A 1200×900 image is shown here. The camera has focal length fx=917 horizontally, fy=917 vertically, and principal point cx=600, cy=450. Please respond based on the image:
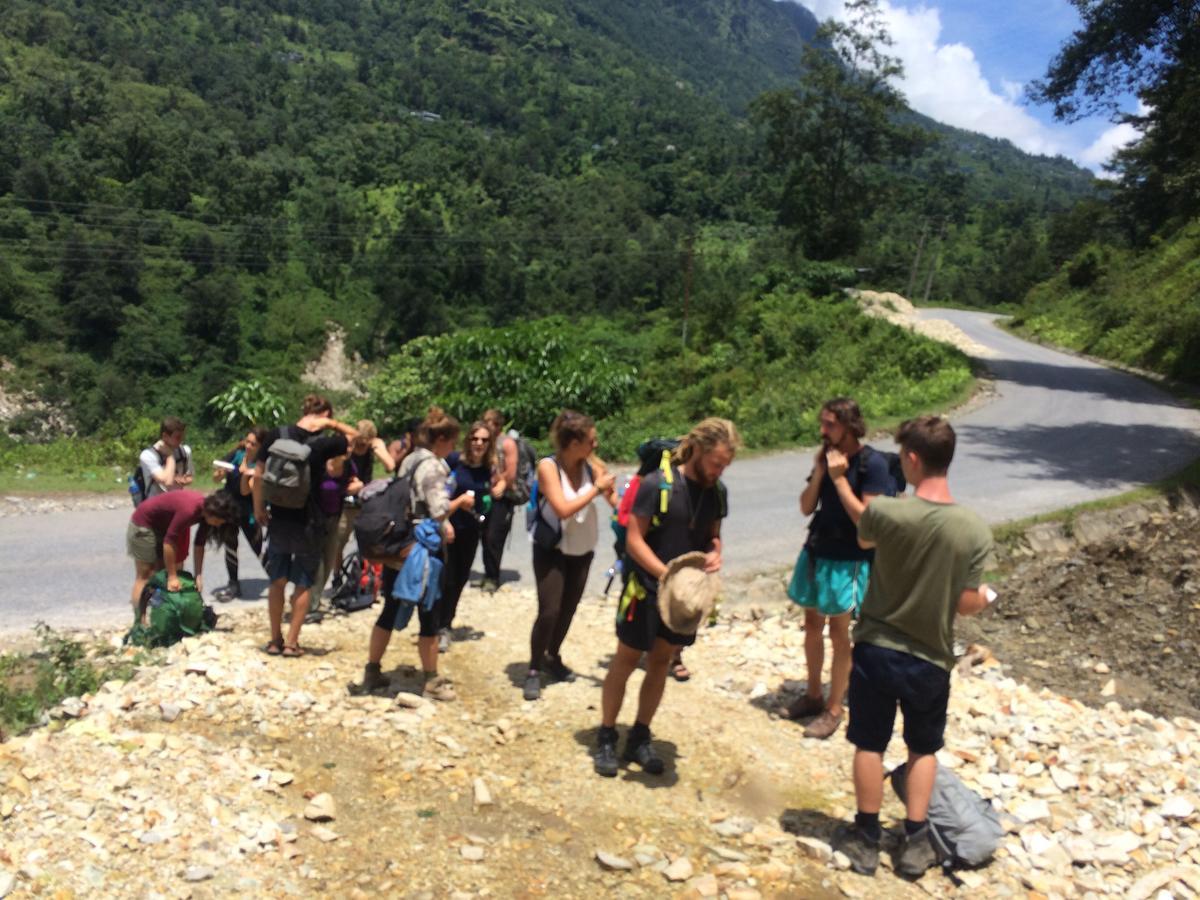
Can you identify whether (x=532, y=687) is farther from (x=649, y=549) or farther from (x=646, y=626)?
(x=649, y=549)

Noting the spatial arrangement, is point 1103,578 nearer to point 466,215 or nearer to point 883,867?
point 883,867

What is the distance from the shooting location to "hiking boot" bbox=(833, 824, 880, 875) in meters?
3.91

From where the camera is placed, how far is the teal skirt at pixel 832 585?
487 cm

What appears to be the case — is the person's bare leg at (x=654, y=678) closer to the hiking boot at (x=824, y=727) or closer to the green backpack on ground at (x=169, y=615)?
the hiking boot at (x=824, y=727)

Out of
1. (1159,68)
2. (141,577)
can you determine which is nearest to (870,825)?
(141,577)

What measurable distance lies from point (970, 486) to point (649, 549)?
Answer: 8391 millimetres

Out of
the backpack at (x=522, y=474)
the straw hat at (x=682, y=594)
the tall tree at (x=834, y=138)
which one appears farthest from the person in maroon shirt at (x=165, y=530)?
the tall tree at (x=834, y=138)

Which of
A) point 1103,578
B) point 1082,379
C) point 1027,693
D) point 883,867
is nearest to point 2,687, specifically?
point 883,867

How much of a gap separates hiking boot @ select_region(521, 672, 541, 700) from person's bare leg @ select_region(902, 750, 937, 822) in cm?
214

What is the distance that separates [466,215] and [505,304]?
67.0ft

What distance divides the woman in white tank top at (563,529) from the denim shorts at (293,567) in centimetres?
144

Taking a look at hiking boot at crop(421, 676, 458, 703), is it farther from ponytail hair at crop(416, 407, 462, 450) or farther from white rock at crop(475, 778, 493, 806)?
ponytail hair at crop(416, 407, 462, 450)

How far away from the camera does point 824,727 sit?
5.09 metres

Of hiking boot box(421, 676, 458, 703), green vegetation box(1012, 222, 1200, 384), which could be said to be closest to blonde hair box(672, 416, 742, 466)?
hiking boot box(421, 676, 458, 703)
